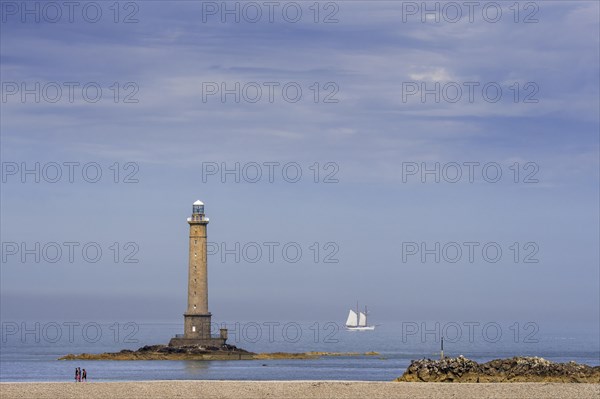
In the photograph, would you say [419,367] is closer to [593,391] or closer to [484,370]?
[484,370]

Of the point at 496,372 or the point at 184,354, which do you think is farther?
the point at 184,354

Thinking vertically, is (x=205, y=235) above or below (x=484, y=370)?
above

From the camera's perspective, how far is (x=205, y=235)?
9719 cm

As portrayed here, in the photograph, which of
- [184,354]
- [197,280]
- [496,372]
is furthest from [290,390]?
[184,354]

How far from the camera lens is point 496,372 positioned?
57.7m

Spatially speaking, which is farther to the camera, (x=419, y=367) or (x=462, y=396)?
(x=419, y=367)

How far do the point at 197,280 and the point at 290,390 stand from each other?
49.7m

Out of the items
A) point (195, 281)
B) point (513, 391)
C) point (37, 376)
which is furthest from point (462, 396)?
point (195, 281)

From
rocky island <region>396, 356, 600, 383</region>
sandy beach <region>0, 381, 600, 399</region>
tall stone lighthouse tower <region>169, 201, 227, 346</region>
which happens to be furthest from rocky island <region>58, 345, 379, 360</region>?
sandy beach <region>0, 381, 600, 399</region>

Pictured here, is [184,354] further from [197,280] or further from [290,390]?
[290,390]

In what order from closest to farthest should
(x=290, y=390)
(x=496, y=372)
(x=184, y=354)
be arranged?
(x=290, y=390), (x=496, y=372), (x=184, y=354)

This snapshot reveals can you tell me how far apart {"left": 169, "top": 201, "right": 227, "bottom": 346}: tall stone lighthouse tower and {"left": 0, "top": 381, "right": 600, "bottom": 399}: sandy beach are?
46.8 m

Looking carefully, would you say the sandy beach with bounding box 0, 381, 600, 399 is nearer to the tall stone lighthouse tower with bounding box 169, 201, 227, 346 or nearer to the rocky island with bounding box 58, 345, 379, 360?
the tall stone lighthouse tower with bounding box 169, 201, 227, 346

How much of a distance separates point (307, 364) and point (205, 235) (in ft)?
66.8
